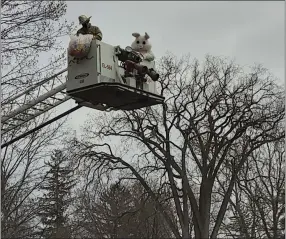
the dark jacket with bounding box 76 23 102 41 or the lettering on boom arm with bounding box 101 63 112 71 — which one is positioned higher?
the dark jacket with bounding box 76 23 102 41

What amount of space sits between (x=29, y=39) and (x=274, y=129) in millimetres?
15074

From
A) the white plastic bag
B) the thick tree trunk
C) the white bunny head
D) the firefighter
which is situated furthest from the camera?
the thick tree trunk

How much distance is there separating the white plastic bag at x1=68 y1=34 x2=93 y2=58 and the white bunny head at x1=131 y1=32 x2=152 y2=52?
4.55 ft

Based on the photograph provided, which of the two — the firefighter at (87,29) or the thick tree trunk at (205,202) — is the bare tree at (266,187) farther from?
the firefighter at (87,29)

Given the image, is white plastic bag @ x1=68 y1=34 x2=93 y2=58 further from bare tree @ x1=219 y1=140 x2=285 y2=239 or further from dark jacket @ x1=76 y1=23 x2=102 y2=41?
bare tree @ x1=219 y1=140 x2=285 y2=239

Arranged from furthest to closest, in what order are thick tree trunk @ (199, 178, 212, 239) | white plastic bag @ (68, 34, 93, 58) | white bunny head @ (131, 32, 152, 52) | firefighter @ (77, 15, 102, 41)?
thick tree trunk @ (199, 178, 212, 239), white bunny head @ (131, 32, 152, 52), firefighter @ (77, 15, 102, 41), white plastic bag @ (68, 34, 93, 58)

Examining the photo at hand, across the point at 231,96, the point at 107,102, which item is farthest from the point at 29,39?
the point at 231,96

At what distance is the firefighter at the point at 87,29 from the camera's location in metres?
→ 7.77

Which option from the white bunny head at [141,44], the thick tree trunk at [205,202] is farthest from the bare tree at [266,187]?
the white bunny head at [141,44]

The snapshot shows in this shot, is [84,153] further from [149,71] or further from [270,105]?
[149,71]

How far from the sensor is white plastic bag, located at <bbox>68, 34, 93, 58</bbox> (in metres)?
7.66

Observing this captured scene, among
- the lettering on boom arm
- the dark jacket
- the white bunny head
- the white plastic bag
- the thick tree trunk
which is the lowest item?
the lettering on boom arm

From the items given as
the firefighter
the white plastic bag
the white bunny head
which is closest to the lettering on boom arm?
the white plastic bag

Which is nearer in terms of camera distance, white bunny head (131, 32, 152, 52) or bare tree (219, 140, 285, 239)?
white bunny head (131, 32, 152, 52)
